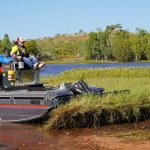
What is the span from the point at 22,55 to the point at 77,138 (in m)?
4.12

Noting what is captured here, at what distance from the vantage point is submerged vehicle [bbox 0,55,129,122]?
45.7 ft

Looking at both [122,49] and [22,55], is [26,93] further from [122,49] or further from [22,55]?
[122,49]

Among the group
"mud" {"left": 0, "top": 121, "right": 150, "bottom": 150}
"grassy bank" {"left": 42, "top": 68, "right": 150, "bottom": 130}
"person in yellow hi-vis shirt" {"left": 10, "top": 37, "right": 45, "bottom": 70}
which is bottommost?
"mud" {"left": 0, "top": 121, "right": 150, "bottom": 150}

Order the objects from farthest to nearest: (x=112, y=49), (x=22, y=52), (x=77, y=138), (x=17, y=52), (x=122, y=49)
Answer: (x=112, y=49) → (x=122, y=49) → (x=22, y=52) → (x=17, y=52) → (x=77, y=138)

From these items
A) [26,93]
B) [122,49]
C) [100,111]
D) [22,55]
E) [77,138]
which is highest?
[22,55]

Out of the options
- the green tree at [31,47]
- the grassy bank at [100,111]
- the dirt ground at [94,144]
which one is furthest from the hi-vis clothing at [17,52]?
the green tree at [31,47]

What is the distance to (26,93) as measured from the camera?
14328 millimetres

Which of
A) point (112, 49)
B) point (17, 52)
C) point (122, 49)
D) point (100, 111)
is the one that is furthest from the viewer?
point (112, 49)

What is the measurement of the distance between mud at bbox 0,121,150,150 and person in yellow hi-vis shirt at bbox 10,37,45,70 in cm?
189

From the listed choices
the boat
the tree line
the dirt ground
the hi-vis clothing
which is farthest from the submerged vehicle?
the tree line

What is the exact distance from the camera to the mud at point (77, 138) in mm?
11156

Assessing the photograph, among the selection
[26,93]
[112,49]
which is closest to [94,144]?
[26,93]

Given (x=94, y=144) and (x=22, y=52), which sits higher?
(x=22, y=52)

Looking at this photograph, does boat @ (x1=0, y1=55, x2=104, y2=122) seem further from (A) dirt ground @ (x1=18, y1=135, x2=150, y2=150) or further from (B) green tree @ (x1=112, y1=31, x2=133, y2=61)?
(B) green tree @ (x1=112, y1=31, x2=133, y2=61)
